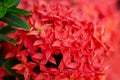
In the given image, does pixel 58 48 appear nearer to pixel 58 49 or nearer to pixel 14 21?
pixel 58 49

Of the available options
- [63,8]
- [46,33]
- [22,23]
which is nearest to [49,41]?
[46,33]

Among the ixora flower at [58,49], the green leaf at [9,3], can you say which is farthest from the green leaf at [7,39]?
the green leaf at [9,3]

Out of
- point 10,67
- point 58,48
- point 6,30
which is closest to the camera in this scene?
point 58,48

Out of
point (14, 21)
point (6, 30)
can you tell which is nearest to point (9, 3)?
point (14, 21)

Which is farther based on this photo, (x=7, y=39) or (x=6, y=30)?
(x=6, y=30)

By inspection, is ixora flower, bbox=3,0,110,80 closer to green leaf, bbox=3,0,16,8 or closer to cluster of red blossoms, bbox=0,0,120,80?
cluster of red blossoms, bbox=0,0,120,80

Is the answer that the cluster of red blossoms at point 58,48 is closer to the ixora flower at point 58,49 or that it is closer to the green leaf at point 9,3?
the ixora flower at point 58,49

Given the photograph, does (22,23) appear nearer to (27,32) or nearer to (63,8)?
(27,32)

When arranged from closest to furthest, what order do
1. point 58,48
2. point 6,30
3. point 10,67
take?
1. point 58,48
2. point 10,67
3. point 6,30

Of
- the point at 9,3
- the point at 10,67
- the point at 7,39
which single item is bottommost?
the point at 10,67
